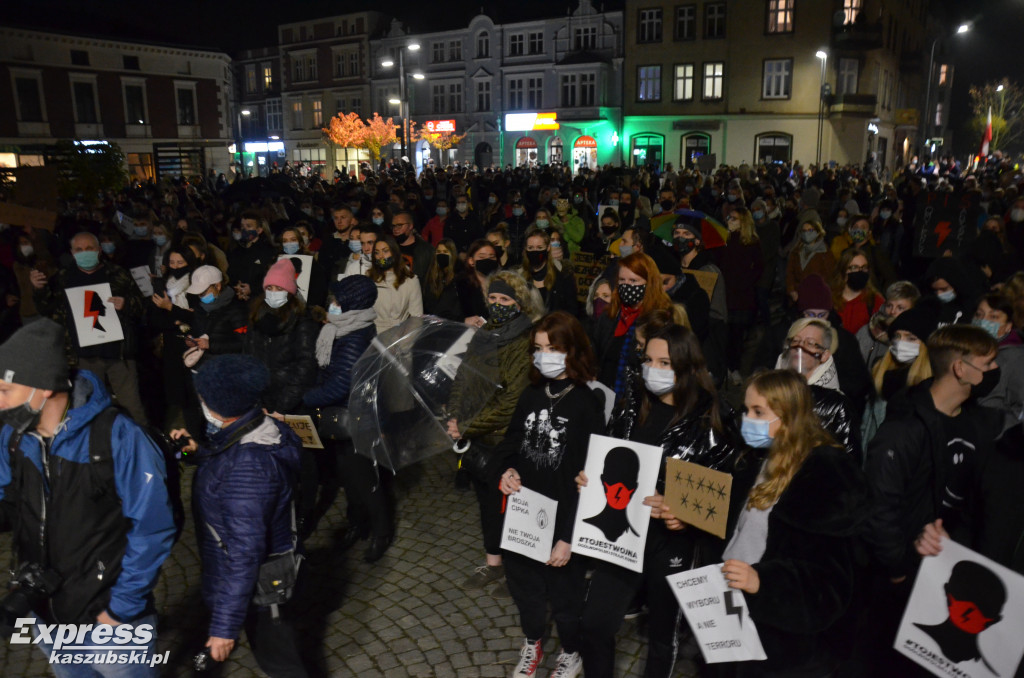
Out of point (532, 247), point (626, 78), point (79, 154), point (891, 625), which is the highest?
point (626, 78)

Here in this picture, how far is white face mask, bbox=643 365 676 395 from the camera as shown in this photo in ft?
11.5

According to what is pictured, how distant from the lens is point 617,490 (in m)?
3.38

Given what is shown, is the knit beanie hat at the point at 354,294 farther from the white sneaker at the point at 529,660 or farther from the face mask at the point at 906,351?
the face mask at the point at 906,351

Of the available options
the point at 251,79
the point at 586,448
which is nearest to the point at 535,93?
the point at 251,79

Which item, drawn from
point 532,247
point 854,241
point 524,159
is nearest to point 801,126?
point 524,159

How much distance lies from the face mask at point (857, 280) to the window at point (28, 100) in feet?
150

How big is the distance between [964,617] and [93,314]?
6.56 metres

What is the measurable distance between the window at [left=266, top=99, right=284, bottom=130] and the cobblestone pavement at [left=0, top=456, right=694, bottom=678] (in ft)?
227

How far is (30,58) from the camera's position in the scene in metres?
40.0

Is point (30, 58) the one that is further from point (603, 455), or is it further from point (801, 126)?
point (603, 455)

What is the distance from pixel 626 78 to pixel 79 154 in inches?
1408

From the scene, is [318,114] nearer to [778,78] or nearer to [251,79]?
[251,79]

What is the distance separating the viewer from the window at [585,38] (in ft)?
156

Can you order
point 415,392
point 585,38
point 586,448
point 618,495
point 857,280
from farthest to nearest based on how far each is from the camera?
point 585,38
point 857,280
point 415,392
point 586,448
point 618,495
